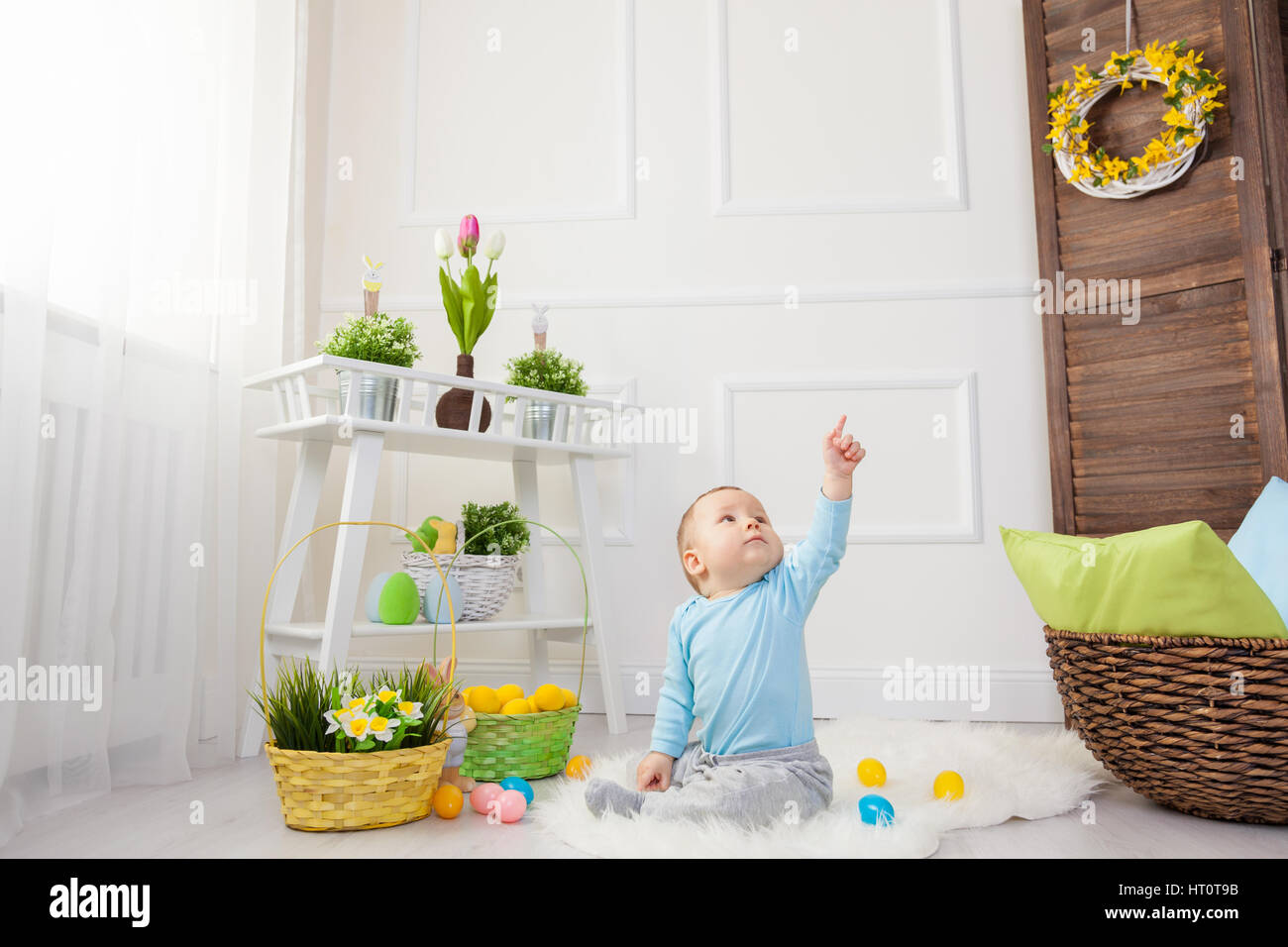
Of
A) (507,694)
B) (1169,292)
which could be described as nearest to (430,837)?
(507,694)

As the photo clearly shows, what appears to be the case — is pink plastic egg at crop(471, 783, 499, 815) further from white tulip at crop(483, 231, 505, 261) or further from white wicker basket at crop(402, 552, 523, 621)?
white tulip at crop(483, 231, 505, 261)

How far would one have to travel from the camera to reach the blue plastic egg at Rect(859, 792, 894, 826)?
1.12 metres

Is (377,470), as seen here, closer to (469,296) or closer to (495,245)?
(469,296)

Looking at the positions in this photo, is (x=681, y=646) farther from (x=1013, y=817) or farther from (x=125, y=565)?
(x=125, y=565)

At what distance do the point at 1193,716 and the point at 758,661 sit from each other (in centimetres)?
54

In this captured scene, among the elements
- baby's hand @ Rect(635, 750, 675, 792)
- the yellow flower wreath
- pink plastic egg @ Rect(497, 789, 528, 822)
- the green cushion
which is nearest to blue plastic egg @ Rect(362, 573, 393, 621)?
pink plastic egg @ Rect(497, 789, 528, 822)

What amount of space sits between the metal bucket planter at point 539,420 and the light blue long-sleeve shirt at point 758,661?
762mm

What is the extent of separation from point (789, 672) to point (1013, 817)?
365 millimetres

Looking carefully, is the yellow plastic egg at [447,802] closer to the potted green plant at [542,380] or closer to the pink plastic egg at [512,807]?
the pink plastic egg at [512,807]

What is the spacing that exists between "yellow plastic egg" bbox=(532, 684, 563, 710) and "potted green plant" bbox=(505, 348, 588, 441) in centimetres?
60

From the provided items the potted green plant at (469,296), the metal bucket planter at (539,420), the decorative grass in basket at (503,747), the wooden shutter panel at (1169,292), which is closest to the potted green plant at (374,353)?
the potted green plant at (469,296)

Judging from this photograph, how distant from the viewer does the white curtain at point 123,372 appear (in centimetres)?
121
